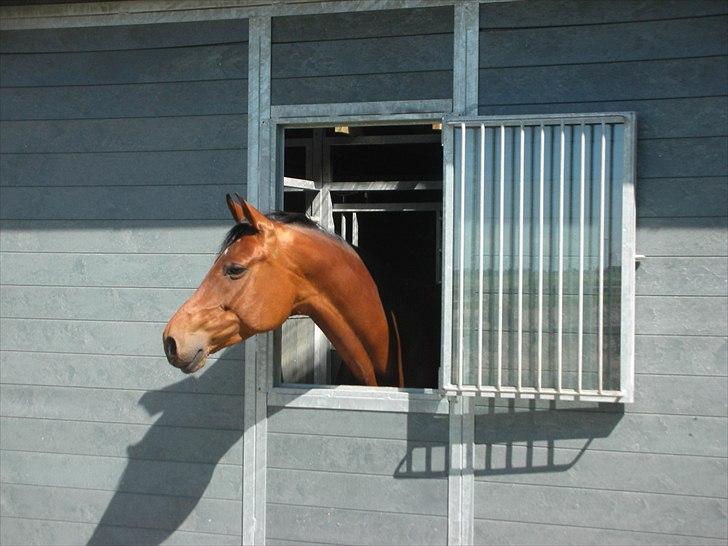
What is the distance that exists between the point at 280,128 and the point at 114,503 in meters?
1.77

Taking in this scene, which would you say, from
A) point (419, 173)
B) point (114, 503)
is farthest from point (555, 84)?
point (114, 503)

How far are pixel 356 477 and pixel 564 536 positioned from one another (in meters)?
0.83

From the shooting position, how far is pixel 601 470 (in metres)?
3.04

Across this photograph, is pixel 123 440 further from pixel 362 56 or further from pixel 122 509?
pixel 362 56

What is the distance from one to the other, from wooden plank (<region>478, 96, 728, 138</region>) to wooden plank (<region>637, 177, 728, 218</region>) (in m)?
0.17

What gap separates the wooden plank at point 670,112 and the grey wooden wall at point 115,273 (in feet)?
4.68

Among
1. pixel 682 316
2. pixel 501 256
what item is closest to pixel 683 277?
pixel 682 316

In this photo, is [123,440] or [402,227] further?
[402,227]

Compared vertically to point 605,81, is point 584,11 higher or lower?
higher

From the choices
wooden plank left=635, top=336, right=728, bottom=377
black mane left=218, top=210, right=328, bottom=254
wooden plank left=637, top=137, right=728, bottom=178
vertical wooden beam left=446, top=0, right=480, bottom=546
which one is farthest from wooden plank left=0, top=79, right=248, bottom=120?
wooden plank left=635, top=336, right=728, bottom=377

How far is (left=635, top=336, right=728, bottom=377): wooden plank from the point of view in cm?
294

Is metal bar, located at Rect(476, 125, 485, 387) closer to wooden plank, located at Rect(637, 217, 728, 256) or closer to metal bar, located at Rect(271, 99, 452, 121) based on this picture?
metal bar, located at Rect(271, 99, 452, 121)

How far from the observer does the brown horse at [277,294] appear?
2.85 meters

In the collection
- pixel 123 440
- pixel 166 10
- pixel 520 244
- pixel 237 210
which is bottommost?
pixel 123 440
